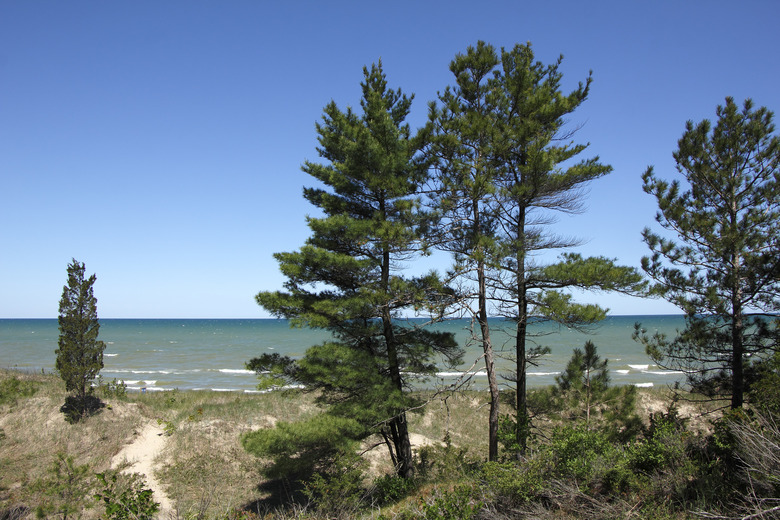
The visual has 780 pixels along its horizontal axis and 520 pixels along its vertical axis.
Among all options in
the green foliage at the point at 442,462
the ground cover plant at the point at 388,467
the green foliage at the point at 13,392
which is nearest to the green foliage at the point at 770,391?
the ground cover plant at the point at 388,467

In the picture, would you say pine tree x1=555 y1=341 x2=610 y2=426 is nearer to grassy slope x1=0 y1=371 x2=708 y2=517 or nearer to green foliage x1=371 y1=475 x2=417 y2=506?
grassy slope x1=0 y1=371 x2=708 y2=517

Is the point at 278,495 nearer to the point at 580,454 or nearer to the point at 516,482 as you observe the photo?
the point at 516,482

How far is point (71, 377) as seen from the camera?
15.2 meters

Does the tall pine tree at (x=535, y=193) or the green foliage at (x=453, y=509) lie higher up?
the tall pine tree at (x=535, y=193)

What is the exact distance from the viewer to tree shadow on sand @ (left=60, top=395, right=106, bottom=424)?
50.2ft

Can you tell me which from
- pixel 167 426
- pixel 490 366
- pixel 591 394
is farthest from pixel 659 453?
pixel 167 426

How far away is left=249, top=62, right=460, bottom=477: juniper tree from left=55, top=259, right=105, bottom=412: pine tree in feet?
25.2

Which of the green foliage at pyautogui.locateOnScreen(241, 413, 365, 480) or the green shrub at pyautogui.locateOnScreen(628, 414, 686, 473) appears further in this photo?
the green foliage at pyautogui.locateOnScreen(241, 413, 365, 480)

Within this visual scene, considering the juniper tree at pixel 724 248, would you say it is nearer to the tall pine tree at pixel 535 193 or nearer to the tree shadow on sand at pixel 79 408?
the tall pine tree at pixel 535 193

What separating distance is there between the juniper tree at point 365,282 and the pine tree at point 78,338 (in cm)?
767

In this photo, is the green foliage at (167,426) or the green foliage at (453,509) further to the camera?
the green foliage at (167,426)

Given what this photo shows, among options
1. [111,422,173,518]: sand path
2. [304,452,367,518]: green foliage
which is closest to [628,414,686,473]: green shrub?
[304,452,367,518]: green foliage

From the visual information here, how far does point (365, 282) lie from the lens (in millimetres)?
11898

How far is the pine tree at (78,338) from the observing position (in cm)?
1520
